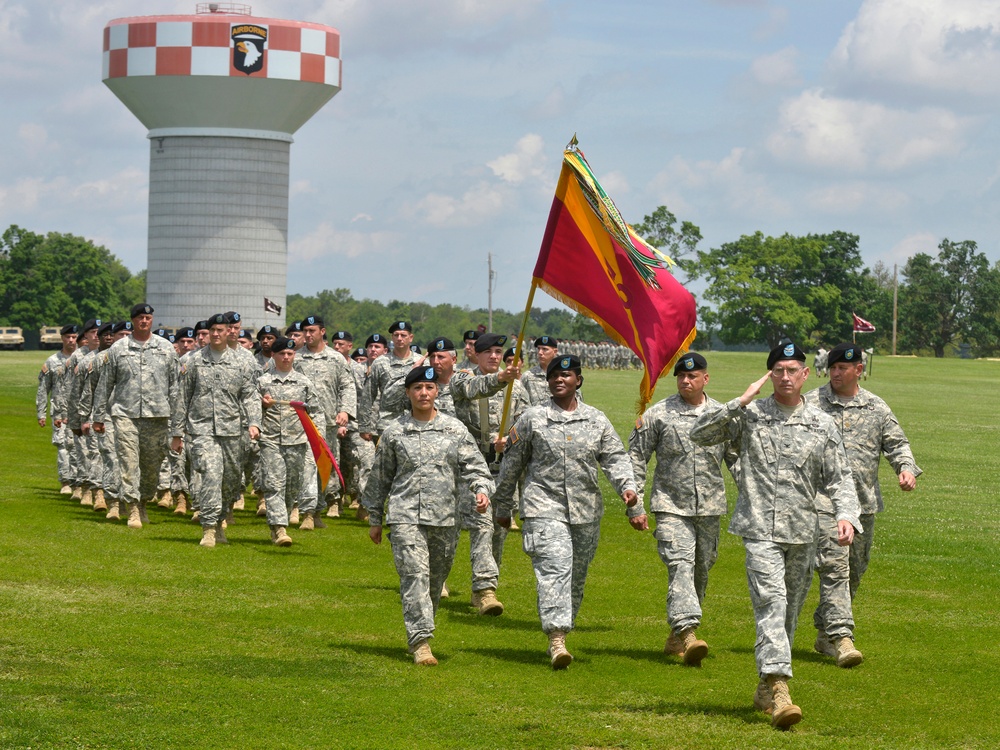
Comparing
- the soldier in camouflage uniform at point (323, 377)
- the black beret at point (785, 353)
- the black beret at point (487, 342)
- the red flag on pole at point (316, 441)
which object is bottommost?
the red flag on pole at point (316, 441)

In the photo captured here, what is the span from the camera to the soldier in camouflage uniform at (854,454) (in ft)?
36.0

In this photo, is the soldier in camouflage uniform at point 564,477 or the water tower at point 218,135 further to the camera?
the water tower at point 218,135

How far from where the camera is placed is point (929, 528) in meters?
18.8

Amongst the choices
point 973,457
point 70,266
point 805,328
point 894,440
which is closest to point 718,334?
point 805,328

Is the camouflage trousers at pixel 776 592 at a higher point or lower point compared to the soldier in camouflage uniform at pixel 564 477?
lower

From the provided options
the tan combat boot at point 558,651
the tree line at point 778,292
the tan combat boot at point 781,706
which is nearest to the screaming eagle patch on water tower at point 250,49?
the tree line at point 778,292

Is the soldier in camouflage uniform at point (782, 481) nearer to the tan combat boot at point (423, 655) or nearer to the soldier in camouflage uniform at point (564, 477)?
the soldier in camouflage uniform at point (564, 477)

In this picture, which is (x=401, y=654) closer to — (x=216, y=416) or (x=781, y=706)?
(x=781, y=706)

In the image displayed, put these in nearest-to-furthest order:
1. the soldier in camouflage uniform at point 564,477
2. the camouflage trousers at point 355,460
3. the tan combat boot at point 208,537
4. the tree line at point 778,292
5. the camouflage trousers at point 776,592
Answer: the camouflage trousers at point 776,592 < the soldier in camouflage uniform at point 564,477 < the tan combat boot at point 208,537 < the camouflage trousers at point 355,460 < the tree line at point 778,292

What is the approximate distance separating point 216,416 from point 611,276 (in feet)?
20.4

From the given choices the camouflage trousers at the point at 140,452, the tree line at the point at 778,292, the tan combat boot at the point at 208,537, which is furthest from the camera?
the tree line at the point at 778,292

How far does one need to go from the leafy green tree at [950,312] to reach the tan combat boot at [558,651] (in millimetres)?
131579

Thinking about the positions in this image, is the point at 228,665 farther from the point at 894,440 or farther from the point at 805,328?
the point at 805,328

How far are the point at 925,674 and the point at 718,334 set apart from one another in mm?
118039
